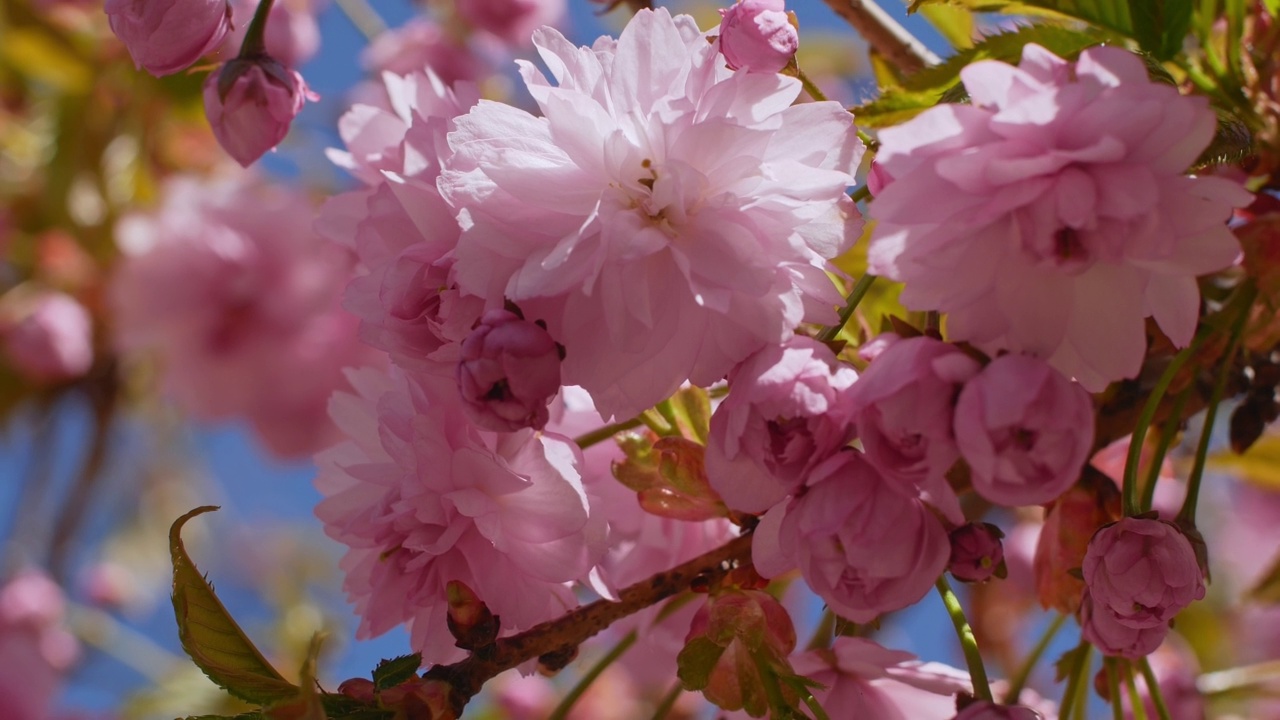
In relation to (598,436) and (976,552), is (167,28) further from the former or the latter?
(976,552)

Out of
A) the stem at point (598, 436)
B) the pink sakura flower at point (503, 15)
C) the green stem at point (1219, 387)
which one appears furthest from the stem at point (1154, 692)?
the pink sakura flower at point (503, 15)

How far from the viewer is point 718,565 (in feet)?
2.08

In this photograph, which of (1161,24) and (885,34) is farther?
(885,34)

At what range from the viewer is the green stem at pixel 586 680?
0.70 metres

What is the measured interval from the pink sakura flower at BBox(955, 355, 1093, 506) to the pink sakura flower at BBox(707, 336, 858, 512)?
6 cm

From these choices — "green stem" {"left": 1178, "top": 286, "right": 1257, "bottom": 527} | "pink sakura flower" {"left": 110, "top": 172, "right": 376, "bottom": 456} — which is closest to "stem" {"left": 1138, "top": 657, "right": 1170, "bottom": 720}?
"green stem" {"left": 1178, "top": 286, "right": 1257, "bottom": 527}

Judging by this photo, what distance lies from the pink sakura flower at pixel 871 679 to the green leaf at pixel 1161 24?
0.36m

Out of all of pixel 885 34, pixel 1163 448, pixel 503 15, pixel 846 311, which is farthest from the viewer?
pixel 503 15

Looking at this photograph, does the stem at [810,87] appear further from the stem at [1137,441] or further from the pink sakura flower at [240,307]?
the pink sakura flower at [240,307]

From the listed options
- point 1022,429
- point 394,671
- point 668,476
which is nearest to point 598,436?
point 668,476

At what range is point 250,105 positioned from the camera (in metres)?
0.69

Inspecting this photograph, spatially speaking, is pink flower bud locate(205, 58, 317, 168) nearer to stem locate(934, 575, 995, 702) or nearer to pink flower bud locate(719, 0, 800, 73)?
pink flower bud locate(719, 0, 800, 73)

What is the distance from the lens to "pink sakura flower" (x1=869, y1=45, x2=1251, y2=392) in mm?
444

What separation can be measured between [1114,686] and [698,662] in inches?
10.3
